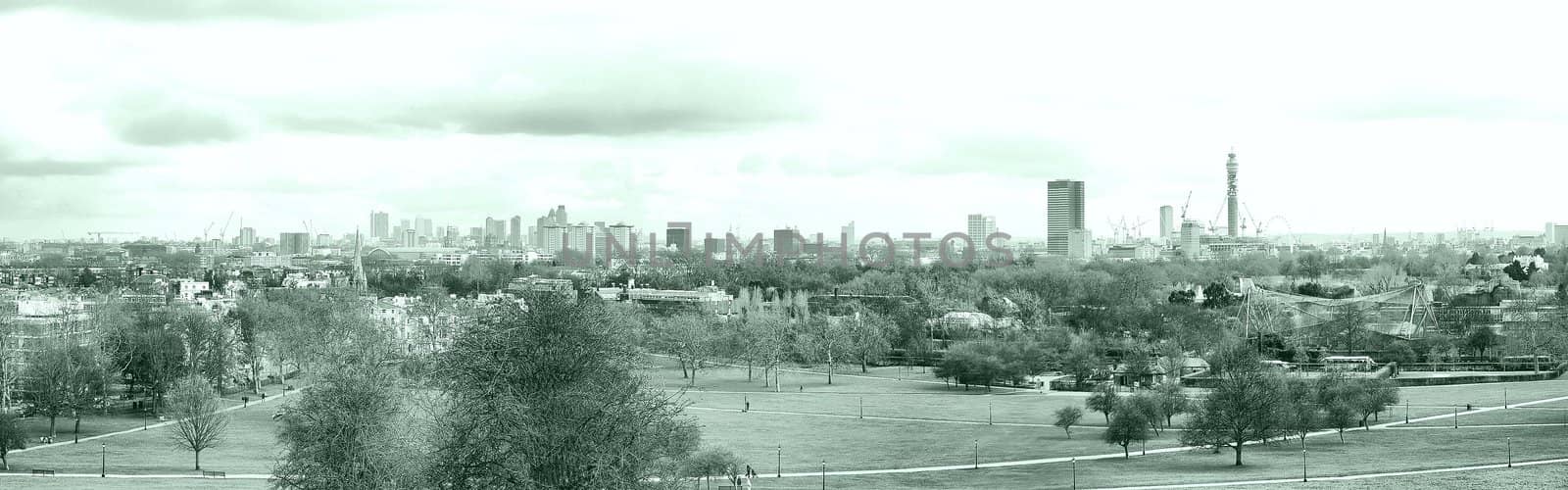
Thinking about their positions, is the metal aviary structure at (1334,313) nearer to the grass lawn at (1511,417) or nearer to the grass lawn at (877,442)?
the grass lawn at (1511,417)

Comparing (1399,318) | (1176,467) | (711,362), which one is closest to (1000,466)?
(1176,467)

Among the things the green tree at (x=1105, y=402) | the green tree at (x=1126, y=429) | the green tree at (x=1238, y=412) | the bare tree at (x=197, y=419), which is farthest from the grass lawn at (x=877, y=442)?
the bare tree at (x=197, y=419)

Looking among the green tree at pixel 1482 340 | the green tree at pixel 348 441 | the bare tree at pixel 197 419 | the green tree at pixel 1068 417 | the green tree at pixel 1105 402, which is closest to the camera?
the green tree at pixel 348 441

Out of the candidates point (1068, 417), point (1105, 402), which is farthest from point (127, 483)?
point (1105, 402)

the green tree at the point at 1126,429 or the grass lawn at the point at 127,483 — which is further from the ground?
the green tree at the point at 1126,429

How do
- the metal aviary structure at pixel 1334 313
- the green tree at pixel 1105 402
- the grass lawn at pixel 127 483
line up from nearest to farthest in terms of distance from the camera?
1. the grass lawn at pixel 127 483
2. the green tree at pixel 1105 402
3. the metal aviary structure at pixel 1334 313

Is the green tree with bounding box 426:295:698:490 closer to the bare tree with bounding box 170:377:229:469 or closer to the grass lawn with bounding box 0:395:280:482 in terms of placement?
the grass lawn with bounding box 0:395:280:482

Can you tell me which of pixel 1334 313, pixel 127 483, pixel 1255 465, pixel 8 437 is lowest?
pixel 127 483

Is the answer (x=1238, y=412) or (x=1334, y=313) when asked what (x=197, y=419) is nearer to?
(x=1238, y=412)
